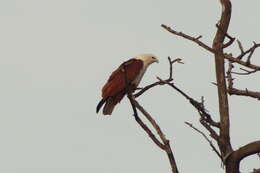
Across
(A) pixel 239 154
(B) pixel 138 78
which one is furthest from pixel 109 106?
(A) pixel 239 154

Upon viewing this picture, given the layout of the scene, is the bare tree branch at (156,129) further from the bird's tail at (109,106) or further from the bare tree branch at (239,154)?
the bird's tail at (109,106)

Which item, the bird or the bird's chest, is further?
the bird's chest

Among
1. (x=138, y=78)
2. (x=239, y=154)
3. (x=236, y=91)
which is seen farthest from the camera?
(x=138, y=78)

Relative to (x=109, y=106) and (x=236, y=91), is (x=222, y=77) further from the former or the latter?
(x=109, y=106)

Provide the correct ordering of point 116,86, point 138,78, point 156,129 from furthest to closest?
point 138,78 → point 116,86 → point 156,129

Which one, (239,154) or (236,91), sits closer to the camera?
(239,154)

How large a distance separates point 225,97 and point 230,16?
0.96 metres

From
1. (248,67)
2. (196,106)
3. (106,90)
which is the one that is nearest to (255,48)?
(248,67)

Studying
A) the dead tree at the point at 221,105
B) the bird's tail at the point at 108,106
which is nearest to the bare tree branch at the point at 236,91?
the dead tree at the point at 221,105

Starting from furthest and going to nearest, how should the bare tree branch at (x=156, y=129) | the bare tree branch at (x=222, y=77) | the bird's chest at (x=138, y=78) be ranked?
the bird's chest at (x=138, y=78)
the bare tree branch at (x=222, y=77)
the bare tree branch at (x=156, y=129)

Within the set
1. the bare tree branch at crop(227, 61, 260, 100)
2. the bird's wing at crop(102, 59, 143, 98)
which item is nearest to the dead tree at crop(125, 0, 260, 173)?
the bare tree branch at crop(227, 61, 260, 100)

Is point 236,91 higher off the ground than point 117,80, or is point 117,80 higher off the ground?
point 117,80

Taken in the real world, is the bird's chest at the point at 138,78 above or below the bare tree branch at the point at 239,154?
above

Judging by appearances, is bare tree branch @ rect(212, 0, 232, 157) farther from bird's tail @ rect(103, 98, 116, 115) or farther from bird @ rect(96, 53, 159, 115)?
bird's tail @ rect(103, 98, 116, 115)
